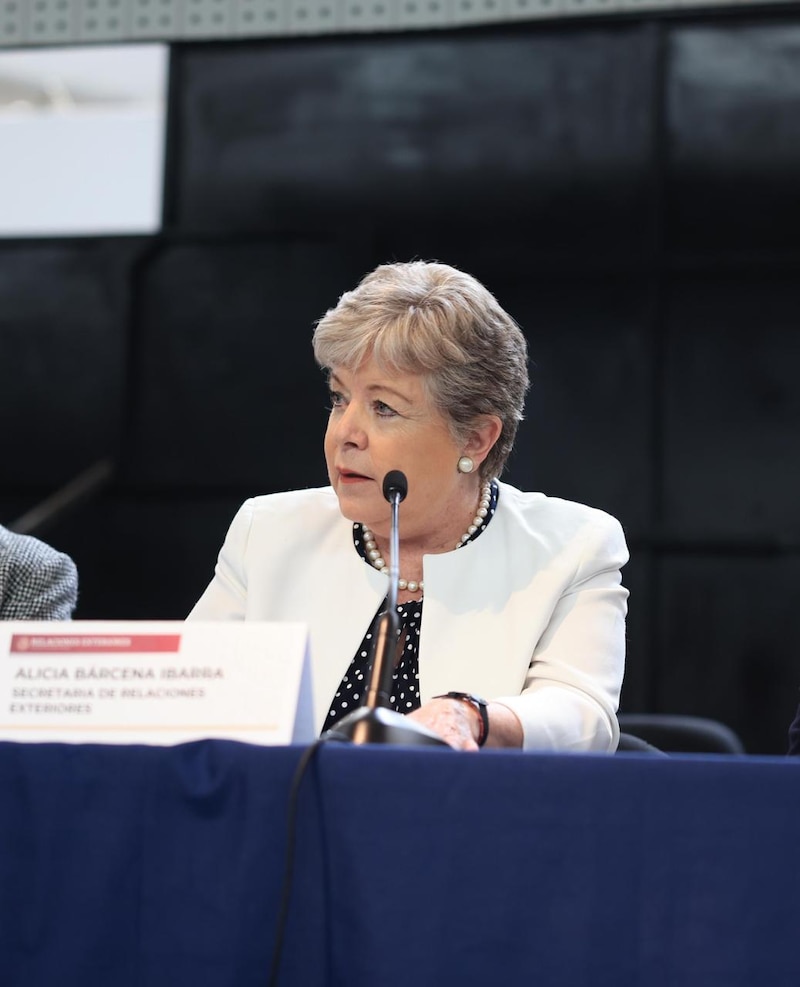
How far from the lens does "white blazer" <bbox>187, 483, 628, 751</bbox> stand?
1.99 meters

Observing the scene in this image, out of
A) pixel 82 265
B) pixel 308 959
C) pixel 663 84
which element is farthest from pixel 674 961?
pixel 82 265

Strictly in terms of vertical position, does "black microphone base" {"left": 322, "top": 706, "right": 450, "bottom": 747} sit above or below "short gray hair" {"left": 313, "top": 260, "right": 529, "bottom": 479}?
below

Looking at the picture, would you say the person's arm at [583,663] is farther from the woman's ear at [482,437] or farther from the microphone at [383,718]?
the microphone at [383,718]

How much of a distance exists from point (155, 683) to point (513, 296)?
350 cm

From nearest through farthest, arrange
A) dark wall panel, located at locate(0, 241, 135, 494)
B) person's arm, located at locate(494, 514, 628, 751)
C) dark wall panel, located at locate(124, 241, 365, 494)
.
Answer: person's arm, located at locate(494, 514, 628, 751)
dark wall panel, located at locate(124, 241, 365, 494)
dark wall panel, located at locate(0, 241, 135, 494)

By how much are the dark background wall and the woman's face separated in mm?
2487

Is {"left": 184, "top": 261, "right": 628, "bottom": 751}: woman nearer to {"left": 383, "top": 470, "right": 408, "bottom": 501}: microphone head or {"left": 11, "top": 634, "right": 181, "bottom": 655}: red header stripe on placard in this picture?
{"left": 383, "top": 470, "right": 408, "bottom": 501}: microphone head

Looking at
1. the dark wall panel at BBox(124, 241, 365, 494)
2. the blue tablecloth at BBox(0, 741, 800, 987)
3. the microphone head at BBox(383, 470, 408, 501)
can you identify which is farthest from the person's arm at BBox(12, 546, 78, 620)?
the dark wall panel at BBox(124, 241, 365, 494)

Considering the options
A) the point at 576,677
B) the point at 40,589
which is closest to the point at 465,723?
the point at 576,677

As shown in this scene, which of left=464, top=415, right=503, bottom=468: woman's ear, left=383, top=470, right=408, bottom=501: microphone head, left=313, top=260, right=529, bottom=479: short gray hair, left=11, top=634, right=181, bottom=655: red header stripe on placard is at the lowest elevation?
left=11, top=634, right=181, bottom=655: red header stripe on placard

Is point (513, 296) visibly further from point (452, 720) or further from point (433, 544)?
point (452, 720)

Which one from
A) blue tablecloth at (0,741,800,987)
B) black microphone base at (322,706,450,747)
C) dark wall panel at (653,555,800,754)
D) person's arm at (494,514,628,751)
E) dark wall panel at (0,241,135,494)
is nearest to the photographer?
blue tablecloth at (0,741,800,987)

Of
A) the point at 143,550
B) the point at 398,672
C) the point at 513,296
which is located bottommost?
the point at 143,550

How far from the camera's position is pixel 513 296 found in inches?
184
